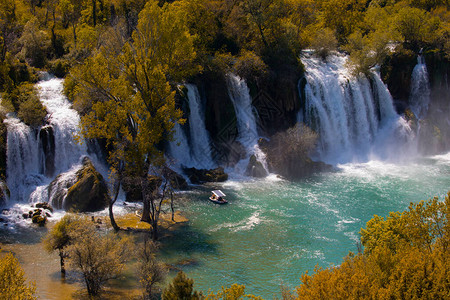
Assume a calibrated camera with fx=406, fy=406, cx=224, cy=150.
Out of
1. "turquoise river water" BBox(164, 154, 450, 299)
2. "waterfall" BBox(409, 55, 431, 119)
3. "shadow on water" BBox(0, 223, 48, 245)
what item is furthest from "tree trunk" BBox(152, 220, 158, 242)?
"waterfall" BBox(409, 55, 431, 119)

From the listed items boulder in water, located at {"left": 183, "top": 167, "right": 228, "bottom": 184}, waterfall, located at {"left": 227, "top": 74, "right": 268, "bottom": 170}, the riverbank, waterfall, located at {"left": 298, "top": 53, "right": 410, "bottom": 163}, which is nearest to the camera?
the riverbank

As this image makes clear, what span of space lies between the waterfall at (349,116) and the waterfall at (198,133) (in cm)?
1041

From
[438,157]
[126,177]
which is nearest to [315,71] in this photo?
[438,157]

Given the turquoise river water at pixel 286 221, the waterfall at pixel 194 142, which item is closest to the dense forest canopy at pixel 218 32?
the waterfall at pixel 194 142

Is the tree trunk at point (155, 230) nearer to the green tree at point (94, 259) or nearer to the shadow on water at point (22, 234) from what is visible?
the green tree at point (94, 259)

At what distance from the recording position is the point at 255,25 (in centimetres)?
4538

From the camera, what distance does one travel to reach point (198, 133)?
121 feet

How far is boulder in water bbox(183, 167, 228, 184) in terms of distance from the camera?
3337 cm

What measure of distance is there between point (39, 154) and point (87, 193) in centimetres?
535

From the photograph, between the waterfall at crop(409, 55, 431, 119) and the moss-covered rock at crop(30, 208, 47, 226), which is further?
the waterfall at crop(409, 55, 431, 119)

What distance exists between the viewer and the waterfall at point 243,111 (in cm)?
3845

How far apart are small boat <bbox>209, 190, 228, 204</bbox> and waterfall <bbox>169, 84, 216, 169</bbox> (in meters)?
6.48

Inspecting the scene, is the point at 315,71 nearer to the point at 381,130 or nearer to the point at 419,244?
the point at 381,130

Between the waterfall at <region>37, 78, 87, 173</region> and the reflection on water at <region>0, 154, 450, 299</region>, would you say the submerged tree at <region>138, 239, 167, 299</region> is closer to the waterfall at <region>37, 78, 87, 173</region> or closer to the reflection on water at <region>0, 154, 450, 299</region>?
the reflection on water at <region>0, 154, 450, 299</region>
